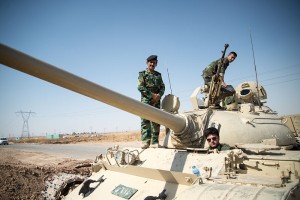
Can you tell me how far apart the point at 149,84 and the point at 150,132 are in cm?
117

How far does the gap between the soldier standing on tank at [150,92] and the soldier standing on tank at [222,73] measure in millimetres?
1406

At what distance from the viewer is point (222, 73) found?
7.21 meters

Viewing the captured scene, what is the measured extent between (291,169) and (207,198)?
58.5 inches

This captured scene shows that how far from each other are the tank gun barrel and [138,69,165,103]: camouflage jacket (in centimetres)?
207

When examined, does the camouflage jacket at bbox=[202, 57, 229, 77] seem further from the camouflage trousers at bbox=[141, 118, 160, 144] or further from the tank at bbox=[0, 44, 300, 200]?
the camouflage trousers at bbox=[141, 118, 160, 144]

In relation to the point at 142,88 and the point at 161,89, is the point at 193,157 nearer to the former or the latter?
the point at 142,88

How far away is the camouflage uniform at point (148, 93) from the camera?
21.6 ft

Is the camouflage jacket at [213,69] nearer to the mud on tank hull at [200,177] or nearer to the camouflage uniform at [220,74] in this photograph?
the camouflage uniform at [220,74]

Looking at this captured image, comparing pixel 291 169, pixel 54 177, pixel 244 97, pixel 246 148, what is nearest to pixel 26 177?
pixel 54 177

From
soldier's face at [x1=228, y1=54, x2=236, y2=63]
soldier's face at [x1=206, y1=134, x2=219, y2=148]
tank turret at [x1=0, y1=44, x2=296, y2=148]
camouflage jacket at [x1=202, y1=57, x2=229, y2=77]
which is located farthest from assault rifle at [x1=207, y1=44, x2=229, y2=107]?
soldier's face at [x1=206, y1=134, x2=219, y2=148]

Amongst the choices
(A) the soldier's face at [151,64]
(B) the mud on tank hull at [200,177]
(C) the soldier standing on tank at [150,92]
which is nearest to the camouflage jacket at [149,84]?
(C) the soldier standing on tank at [150,92]

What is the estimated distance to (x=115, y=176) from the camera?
5.69 m

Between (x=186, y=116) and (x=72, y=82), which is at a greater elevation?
(x=72, y=82)

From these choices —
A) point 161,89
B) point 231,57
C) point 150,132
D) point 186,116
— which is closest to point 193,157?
point 186,116
